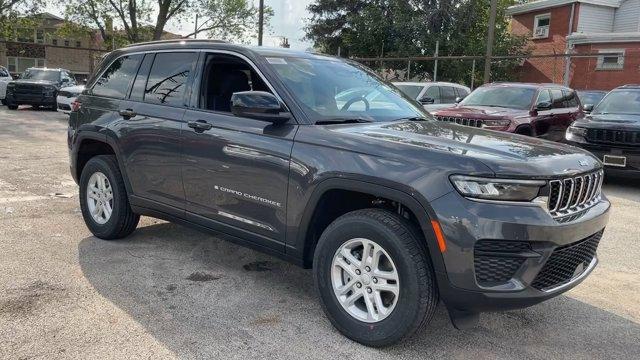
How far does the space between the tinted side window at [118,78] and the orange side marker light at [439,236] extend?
3269 mm

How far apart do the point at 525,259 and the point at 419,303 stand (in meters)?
0.60

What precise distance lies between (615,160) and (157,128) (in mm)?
7324

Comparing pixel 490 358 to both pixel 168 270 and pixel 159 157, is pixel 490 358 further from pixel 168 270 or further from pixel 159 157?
pixel 159 157

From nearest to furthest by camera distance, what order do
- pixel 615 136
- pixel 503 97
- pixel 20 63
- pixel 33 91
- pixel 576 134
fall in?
pixel 615 136, pixel 576 134, pixel 503 97, pixel 33 91, pixel 20 63

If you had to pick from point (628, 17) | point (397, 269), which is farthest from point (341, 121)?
point (628, 17)

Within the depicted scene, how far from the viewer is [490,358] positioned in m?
3.28

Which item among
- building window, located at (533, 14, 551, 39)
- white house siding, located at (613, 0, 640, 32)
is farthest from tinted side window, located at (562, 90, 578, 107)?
white house siding, located at (613, 0, 640, 32)

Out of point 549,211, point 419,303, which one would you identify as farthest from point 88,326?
point 549,211

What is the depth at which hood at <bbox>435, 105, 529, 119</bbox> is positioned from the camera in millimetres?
9633

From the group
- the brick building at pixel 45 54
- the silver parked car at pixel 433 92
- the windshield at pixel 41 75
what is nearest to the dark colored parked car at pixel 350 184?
the silver parked car at pixel 433 92

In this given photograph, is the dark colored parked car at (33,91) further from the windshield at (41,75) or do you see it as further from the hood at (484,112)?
the hood at (484,112)

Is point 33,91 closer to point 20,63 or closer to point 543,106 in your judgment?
point 543,106

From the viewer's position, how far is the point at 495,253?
2.90m

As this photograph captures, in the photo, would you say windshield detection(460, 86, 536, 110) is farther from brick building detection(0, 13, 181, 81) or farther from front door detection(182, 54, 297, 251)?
brick building detection(0, 13, 181, 81)
